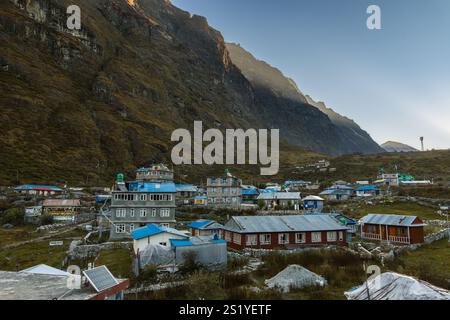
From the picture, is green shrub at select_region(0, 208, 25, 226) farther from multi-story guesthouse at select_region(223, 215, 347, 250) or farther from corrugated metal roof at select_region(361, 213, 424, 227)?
corrugated metal roof at select_region(361, 213, 424, 227)

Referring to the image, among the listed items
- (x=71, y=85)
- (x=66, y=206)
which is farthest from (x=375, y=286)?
(x=71, y=85)

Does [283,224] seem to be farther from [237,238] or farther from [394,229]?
[394,229]

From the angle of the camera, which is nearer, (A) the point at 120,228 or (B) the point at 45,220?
(A) the point at 120,228

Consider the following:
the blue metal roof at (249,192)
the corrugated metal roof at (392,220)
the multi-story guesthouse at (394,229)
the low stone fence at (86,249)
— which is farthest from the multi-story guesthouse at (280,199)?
the low stone fence at (86,249)

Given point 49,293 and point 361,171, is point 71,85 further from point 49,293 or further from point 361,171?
point 49,293

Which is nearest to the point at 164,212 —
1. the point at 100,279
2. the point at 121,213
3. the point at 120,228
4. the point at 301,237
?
the point at 121,213

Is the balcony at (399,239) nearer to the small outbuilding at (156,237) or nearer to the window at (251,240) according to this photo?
the window at (251,240)

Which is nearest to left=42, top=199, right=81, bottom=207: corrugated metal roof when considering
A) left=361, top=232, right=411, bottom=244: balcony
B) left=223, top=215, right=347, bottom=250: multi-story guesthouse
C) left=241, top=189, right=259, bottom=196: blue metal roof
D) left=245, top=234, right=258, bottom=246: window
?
left=223, top=215, right=347, bottom=250: multi-story guesthouse
